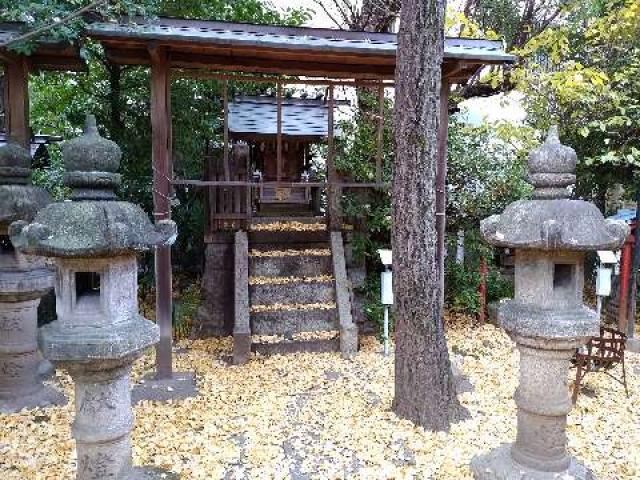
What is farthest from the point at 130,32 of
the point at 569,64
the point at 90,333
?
the point at 569,64

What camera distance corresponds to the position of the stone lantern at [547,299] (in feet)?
11.3

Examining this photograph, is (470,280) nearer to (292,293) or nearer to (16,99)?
(292,293)

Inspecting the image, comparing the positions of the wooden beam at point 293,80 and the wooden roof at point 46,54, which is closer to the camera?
the wooden roof at point 46,54

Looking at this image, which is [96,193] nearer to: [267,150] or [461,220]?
[461,220]

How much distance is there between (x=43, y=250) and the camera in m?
3.15

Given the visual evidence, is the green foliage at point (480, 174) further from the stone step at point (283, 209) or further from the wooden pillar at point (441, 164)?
the stone step at point (283, 209)

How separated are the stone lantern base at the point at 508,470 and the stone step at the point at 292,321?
351 centimetres

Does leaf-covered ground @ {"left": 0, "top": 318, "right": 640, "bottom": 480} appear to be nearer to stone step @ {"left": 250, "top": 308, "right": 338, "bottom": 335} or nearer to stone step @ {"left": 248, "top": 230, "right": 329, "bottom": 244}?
stone step @ {"left": 250, "top": 308, "right": 338, "bottom": 335}

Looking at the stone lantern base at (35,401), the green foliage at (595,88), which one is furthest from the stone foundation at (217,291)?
the green foliage at (595,88)

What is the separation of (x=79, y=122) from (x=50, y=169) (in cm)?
105

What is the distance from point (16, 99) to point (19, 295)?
2180 millimetres

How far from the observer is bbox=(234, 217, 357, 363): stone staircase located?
279 inches

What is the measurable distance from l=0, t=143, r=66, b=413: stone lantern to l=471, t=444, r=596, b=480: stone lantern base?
4.37m

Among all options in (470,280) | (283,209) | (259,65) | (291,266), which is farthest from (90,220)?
(283,209)
